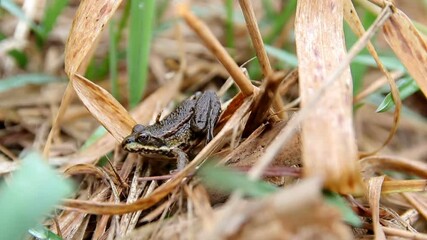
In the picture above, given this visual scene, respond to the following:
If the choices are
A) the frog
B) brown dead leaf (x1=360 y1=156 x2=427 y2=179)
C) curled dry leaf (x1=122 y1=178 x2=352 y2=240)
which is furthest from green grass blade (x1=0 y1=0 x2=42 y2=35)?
curled dry leaf (x1=122 y1=178 x2=352 y2=240)

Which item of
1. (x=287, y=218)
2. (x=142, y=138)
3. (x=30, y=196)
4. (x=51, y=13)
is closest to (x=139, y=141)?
(x=142, y=138)

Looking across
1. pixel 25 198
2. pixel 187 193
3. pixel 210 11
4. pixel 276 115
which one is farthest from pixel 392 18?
pixel 210 11

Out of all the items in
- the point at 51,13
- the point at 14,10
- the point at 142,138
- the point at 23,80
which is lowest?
the point at 142,138

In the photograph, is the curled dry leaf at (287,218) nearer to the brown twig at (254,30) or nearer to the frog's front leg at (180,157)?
the brown twig at (254,30)

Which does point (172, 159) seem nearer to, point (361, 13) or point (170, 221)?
point (170, 221)

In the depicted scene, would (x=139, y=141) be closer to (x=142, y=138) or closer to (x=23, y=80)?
(x=142, y=138)

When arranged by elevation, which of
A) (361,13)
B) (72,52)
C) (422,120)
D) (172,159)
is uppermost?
(72,52)
